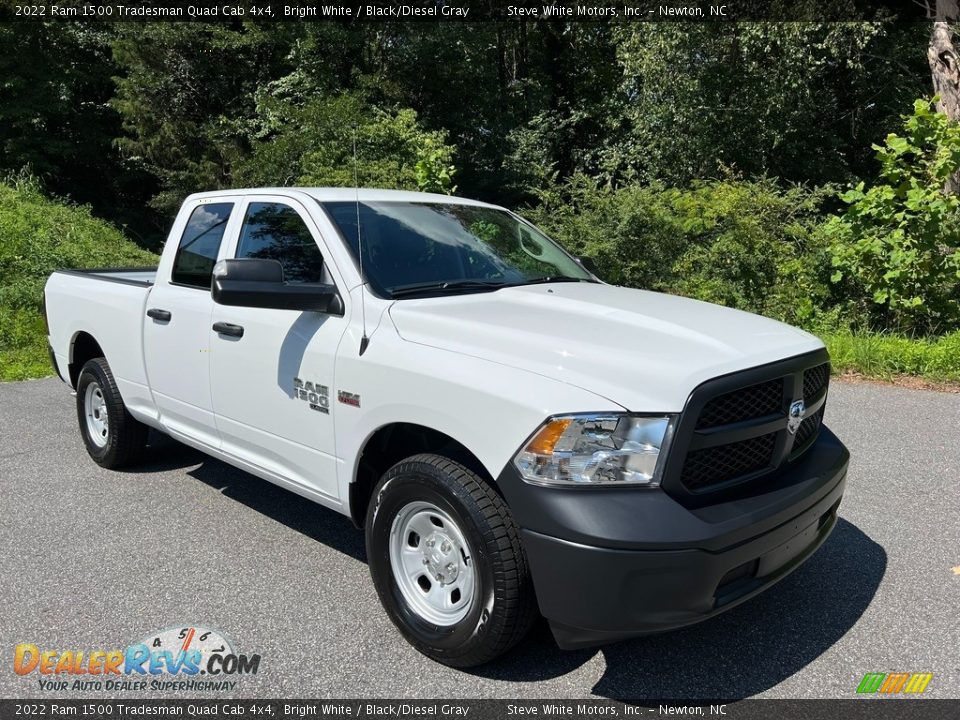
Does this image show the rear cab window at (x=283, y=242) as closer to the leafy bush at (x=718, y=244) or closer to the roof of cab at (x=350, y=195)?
the roof of cab at (x=350, y=195)

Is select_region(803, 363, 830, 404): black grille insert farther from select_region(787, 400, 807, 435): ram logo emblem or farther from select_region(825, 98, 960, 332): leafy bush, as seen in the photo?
select_region(825, 98, 960, 332): leafy bush

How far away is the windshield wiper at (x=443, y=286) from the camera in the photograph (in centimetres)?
353

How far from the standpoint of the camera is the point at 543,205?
12992mm

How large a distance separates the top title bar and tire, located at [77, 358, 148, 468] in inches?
602

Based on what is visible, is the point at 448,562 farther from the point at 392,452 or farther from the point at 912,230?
the point at 912,230

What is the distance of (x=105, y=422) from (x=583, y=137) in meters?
22.2

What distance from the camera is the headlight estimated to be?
2.57 meters

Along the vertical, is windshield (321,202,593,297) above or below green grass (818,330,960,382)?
above

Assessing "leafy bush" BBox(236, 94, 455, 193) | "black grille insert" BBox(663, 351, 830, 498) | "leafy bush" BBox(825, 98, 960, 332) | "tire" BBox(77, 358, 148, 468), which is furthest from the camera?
"leafy bush" BBox(236, 94, 455, 193)

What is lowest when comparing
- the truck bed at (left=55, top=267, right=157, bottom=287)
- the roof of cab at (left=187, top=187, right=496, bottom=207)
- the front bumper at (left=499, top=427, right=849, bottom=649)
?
the front bumper at (left=499, top=427, right=849, bottom=649)

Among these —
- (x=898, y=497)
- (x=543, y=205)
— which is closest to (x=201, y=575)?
(x=898, y=497)

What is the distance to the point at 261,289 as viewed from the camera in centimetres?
322

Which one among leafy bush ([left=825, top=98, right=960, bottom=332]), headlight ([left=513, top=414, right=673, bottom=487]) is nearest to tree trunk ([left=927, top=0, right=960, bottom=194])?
leafy bush ([left=825, top=98, right=960, bottom=332])

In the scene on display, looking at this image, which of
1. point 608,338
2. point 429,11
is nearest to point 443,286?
point 608,338
